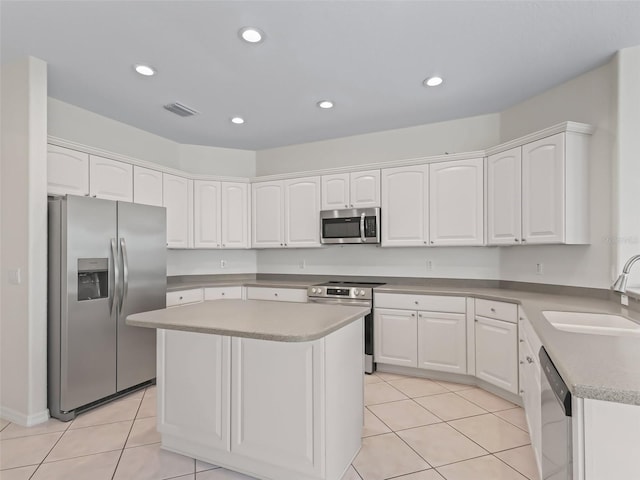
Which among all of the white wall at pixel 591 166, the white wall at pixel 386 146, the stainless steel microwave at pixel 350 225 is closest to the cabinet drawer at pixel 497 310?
the white wall at pixel 591 166

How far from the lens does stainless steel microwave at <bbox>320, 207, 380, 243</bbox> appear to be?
12.6 ft

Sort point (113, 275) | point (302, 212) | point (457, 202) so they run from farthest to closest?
point (302, 212) → point (457, 202) → point (113, 275)

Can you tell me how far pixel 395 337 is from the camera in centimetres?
353

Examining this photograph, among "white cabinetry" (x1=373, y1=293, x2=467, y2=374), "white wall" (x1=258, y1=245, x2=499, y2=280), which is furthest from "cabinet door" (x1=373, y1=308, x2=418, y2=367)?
"white wall" (x1=258, y1=245, x2=499, y2=280)

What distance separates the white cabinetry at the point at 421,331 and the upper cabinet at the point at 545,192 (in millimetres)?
844

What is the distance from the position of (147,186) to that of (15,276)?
148 cm

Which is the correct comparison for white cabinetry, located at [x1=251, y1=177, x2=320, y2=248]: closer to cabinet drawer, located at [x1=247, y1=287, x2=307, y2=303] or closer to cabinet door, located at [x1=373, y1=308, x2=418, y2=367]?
cabinet drawer, located at [x1=247, y1=287, x2=307, y2=303]

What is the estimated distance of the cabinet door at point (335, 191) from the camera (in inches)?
159

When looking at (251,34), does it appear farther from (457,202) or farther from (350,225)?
(457,202)

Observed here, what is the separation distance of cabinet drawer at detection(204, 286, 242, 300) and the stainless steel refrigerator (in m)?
0.75

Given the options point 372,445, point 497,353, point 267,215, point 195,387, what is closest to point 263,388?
point 195,387

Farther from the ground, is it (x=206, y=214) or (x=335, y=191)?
(x=335, y=191)


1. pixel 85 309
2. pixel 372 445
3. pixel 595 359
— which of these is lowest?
pixel 372 445

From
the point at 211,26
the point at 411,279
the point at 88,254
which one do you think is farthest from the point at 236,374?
the point at 411,279
